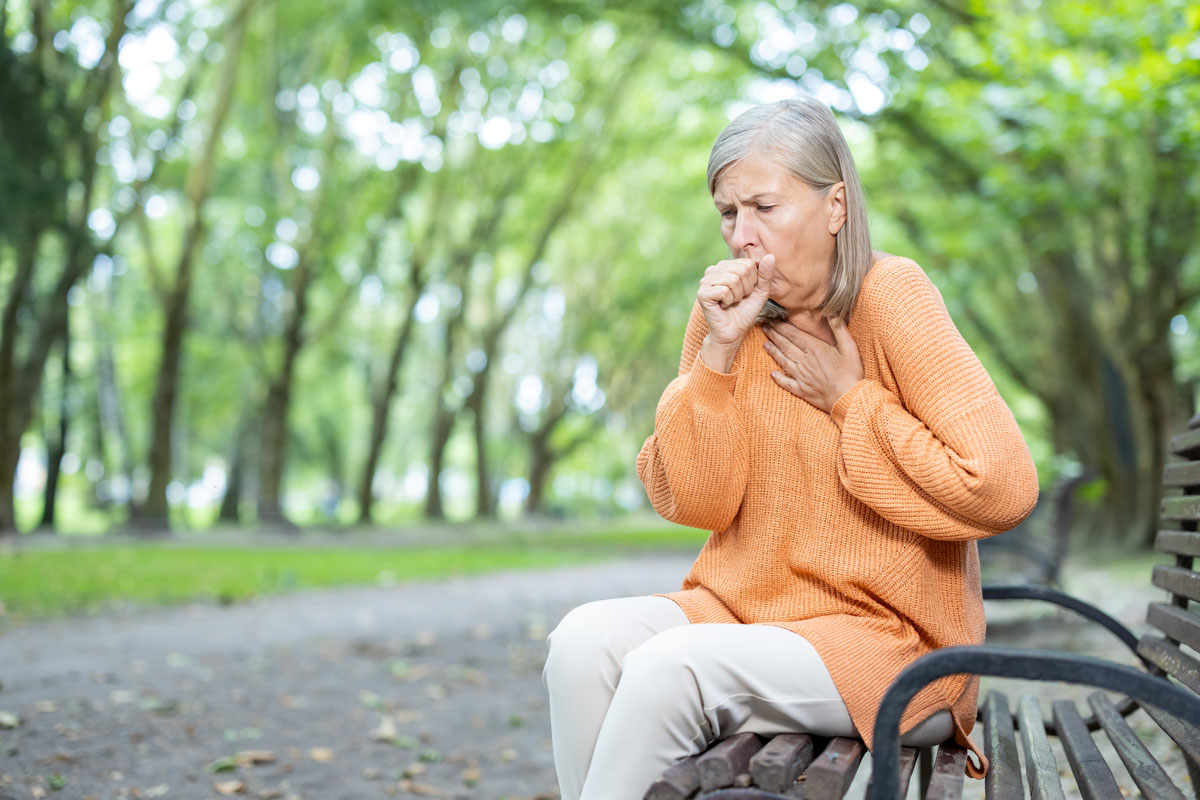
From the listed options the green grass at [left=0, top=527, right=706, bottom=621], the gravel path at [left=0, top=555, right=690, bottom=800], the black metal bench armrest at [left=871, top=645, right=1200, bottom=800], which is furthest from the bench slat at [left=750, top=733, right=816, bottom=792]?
the green grass at [left=0, top=527, right=706, bottom=621]

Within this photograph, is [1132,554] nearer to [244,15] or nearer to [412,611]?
[412,611]

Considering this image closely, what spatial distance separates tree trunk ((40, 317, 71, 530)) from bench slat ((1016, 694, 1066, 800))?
67.2 ft

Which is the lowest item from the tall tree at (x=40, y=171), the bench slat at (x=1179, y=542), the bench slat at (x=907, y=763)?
the bench slat at (x=907, y=763)

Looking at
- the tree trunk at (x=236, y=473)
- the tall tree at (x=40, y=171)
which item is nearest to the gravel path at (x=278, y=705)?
the tall tree at (x=40, y=171)

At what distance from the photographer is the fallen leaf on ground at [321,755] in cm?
459

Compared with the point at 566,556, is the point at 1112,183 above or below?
above

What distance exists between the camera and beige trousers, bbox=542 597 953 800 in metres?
1.98

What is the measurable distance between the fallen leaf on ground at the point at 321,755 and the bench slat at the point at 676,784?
10.4ft

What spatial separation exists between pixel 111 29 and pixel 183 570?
26.3ft

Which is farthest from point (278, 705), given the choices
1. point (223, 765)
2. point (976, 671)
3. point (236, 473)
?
point (236, 473)

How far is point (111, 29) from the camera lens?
15.1m

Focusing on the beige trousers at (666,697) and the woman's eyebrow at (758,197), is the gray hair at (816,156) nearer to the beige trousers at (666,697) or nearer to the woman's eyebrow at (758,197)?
the woman's eyebrow at (758,197)

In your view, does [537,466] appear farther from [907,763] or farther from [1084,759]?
[907,763]

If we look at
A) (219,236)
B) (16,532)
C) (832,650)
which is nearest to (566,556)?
(16,532)
